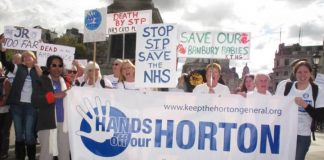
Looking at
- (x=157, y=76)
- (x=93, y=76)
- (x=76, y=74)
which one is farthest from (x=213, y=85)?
(x=76, y=74)

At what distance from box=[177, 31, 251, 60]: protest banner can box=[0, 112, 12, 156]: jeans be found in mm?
3774

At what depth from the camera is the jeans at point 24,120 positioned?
26.7 feet

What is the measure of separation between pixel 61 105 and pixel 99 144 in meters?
0.97

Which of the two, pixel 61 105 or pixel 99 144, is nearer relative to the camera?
pixel 99 144

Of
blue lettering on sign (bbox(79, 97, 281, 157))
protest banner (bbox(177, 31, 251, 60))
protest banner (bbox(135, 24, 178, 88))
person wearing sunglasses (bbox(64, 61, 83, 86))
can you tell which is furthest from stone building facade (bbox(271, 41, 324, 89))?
blue lettering on sign (bbox(79, 97, 281, 157))

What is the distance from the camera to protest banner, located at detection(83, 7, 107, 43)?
8.20 m

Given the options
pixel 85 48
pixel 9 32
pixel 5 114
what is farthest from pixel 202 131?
pixel 85 48

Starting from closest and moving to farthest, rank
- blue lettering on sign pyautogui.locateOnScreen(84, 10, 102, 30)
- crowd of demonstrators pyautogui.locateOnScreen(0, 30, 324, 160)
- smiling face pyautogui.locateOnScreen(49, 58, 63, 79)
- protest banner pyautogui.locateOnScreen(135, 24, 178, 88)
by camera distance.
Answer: crowd of demonstrators pyautogui.locateOnScreen(0, 30, 324, 160) < smiling face pyautogui.locateOnScreen(49, 58, 63, 79) < protest banner pyautogui.locateOnScreen(135, 24, 178, 88) < blue lettering on sign pyautogui.locateOnScreen(84, 10, 102, 30)

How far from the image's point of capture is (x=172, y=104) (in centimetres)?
643

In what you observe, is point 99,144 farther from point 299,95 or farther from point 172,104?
point 299,95

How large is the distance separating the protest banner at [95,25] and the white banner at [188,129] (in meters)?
2.16

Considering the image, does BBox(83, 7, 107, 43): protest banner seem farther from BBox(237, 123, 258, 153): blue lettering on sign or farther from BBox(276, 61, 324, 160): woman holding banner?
BBox(276, 61, 324, 160): woman holding banner

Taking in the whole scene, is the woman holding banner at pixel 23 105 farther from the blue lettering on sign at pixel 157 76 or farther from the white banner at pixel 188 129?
the blue lettering on sign at pixel 157 76

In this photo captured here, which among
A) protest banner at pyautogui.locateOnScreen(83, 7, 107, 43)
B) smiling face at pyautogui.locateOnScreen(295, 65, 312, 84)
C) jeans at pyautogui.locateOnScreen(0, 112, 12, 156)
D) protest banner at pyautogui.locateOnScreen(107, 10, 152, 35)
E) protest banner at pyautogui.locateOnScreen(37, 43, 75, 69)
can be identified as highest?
protest banner at pyautogui.locateOnScreen(107, 10, 152, 35)
